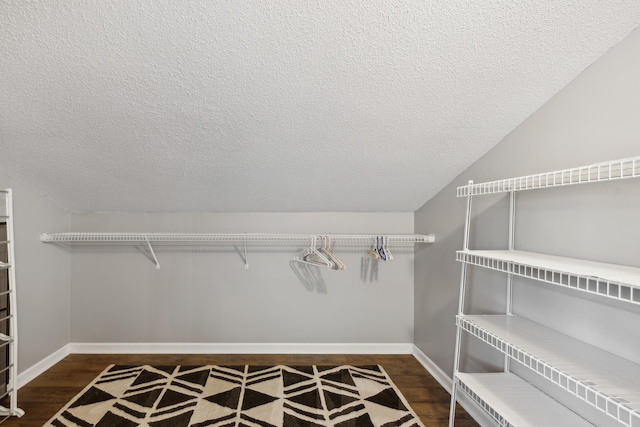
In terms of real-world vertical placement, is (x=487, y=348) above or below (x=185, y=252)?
below

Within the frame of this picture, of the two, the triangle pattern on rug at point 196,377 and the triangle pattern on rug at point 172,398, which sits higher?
the triangle pattern on rug at point 172,398

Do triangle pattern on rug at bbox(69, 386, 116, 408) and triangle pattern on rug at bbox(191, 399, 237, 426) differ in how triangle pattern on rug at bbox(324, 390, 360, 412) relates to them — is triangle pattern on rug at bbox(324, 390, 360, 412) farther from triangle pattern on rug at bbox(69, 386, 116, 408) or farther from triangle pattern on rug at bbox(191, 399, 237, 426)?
triangle pattern on rug at bbox(69, 386, 116, 408)

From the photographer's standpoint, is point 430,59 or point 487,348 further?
point 487,348

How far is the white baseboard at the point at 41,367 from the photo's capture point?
7.63 ft

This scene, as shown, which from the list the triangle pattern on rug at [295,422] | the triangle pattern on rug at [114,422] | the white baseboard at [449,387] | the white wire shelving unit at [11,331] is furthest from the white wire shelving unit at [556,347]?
the white wire shelving unit at [11,331]

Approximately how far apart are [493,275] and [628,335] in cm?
72

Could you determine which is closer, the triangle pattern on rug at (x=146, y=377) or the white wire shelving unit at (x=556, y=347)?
the white wire shelving unit at (x=556, y=347)

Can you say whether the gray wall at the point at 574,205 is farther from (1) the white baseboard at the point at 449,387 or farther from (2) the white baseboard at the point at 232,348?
(2) the white baseboard at the point at 232,348

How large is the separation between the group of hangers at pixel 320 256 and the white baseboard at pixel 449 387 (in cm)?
94

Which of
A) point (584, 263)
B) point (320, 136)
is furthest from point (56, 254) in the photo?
point (584, 263)

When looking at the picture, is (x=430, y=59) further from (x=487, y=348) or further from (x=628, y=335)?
(x=487, y=348)

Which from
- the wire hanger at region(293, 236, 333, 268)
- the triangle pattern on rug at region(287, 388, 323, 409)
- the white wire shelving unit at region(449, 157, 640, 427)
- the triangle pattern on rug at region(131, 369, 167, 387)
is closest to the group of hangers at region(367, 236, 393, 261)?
the wire hanger at region(293, 236, 333, 268)

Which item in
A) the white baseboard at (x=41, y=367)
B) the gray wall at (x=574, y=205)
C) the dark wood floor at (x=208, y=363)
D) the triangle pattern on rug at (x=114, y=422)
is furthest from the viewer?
the white baseboard at (x=41, y=367)

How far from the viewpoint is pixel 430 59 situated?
148 centimetres
